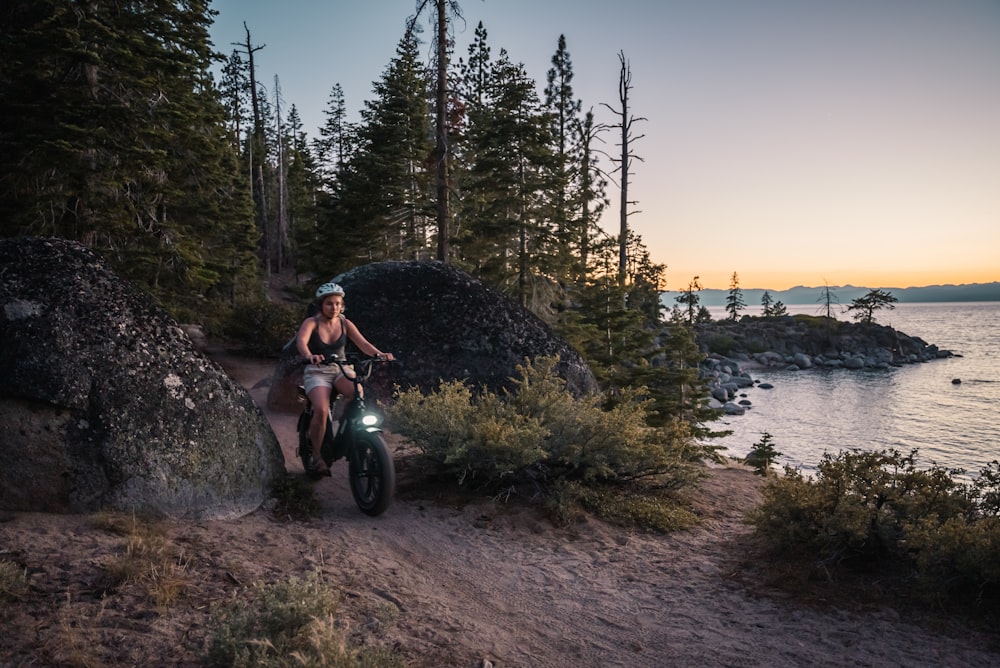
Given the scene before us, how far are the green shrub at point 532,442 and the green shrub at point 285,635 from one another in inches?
112

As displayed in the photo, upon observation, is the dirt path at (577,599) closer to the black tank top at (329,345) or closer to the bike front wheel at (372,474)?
the bike front wheel at (372,474)

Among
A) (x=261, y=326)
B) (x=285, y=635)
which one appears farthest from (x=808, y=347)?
(x=285, y=635)

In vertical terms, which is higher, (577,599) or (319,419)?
(319,419)

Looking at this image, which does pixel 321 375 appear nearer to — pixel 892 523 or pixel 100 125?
pixel 892 523

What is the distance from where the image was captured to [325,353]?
6.10 metres

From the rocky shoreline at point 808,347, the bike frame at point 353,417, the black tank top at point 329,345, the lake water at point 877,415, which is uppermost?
the black tank top at point 329,345

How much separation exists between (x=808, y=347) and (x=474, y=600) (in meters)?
50.5

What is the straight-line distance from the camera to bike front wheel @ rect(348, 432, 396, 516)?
18.1 ft

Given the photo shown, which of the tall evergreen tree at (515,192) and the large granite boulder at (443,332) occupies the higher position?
the tall evergreen tree at (515,192)

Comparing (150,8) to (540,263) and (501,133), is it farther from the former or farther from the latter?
(540,263)

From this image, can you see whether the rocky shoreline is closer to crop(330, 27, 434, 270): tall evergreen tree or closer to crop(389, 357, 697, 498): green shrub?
crop(330, 27, 434, 270): tall evergreen tree

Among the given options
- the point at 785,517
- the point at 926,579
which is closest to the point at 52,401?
the point at 785,517


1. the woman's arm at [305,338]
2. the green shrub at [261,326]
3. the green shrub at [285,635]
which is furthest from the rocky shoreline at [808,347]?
the green shrub at [285,635]

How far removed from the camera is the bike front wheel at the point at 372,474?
5.51 m
